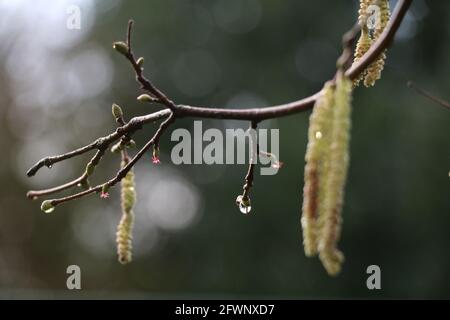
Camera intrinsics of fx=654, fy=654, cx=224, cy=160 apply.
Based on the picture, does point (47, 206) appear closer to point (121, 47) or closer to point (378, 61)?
point (121, 47)

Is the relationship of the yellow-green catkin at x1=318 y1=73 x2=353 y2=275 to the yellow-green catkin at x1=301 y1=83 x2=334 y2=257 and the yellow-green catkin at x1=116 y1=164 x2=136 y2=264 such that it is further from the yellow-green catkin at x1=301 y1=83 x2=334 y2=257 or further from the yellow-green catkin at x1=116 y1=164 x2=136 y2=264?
the yellow-green catkin at x1=116 y1=164 x2=136 y2=264

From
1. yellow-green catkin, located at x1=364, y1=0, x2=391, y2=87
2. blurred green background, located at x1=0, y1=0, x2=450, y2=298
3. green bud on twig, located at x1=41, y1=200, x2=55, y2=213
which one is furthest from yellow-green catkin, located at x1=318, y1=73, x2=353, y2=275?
blurred green background, located at x1=0, y1=0, x2=450, y2=298

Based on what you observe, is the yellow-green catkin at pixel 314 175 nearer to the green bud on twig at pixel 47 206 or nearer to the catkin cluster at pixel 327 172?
the catkin cluster at pixel 327 172

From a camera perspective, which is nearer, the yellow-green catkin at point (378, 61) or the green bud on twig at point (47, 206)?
the yellow-green catkin at point (378, 61)

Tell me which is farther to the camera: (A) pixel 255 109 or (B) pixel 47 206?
(B) pixel 47 206

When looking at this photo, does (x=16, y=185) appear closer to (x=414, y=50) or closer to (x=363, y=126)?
(x=363, y=126)

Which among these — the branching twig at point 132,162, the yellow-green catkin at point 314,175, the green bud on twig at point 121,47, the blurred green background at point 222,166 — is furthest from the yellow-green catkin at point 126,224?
the blurred green background at point 222,166

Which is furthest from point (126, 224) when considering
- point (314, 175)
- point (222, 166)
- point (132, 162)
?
point (222, 166)
